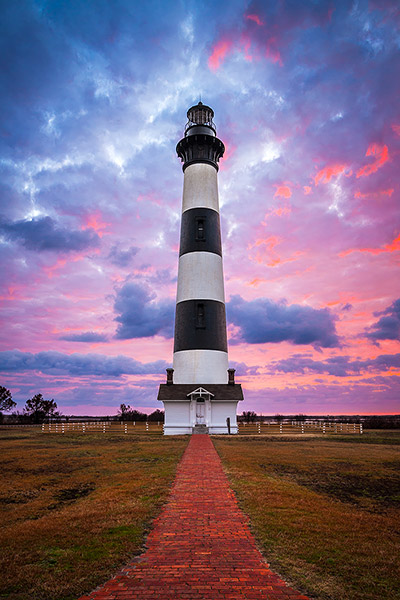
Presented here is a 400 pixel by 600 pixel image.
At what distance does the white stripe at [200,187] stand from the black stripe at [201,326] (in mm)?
8677

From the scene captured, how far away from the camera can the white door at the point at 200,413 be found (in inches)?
1195

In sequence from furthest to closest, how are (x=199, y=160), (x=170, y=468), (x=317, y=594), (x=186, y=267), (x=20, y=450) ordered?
(x=199, y=160) → (x=186, y=267) → (x=20, y=450) → (x=170, y=468) → (x=317, y=594)

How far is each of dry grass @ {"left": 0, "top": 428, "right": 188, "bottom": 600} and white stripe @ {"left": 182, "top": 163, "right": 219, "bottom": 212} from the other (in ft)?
75.8

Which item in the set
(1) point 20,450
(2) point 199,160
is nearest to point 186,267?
(2) point 199,160

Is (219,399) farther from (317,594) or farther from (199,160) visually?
(317,594)

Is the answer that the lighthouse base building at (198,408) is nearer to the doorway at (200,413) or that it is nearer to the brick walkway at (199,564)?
the doorway at (200,413)

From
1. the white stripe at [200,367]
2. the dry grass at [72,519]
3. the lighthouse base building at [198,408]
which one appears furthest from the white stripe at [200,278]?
the dry grass at [72,519]

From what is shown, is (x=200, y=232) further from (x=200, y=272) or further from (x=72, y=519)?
(x=72, y=519)

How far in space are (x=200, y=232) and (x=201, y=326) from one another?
797 centimetres

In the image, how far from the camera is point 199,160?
1353 inches

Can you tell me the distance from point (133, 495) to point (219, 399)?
21.0 meters

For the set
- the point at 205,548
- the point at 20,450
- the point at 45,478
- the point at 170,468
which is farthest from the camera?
the point at 20,450

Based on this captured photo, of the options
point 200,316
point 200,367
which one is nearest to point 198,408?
point 200,367

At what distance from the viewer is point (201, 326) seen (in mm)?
30547
